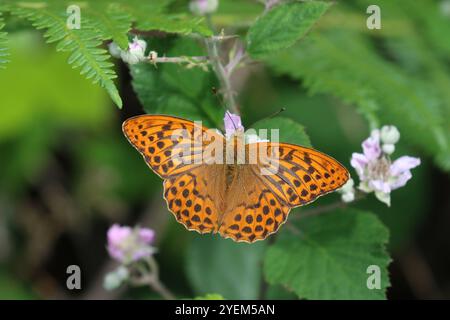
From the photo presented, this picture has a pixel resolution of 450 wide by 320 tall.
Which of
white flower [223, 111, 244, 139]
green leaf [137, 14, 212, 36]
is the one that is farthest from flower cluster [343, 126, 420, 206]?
green leaf [137, 14, 212, 36]

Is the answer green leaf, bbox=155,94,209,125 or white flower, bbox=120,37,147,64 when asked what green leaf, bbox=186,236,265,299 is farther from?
white flower, bbox=120,37,147,64

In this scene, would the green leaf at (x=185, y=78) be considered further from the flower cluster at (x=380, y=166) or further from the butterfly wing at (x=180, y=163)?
the flower cluster at (x=380, y=166)

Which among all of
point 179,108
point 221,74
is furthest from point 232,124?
point 179,108

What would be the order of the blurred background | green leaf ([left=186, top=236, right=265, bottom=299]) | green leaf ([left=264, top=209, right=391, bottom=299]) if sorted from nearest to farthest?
1. green leaf ([left=264, top=209, right=391, bottom=299])
2. green leaf ([left=186, top=236, right=265, bottom=299])
3. the blurred background

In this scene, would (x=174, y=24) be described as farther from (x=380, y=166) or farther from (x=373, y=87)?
(x=373, y=87)

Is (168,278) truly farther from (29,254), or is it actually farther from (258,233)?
(258,233)

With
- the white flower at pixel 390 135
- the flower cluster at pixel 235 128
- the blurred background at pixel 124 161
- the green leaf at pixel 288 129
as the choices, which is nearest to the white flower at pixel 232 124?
the flower cluster at pixel 235 128
